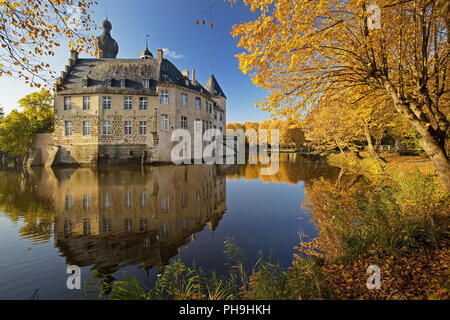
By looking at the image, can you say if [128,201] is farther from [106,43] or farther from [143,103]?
[106,43]

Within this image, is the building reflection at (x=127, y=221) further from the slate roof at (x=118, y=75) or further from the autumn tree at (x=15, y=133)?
the autumn tree at (x=15, y=133)

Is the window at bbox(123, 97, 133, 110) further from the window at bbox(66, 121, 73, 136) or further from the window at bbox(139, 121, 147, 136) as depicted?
the window at bbox(66, 121, 73, 136)

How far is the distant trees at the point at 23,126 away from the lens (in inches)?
854

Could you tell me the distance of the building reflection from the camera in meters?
4.00

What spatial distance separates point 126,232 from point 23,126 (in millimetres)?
28673

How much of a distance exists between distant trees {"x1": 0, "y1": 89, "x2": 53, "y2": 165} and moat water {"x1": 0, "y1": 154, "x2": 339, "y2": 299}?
1981 cm

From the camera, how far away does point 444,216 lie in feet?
14.1

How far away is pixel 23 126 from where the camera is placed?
22469 mm

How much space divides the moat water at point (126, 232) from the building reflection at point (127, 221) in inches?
0.8

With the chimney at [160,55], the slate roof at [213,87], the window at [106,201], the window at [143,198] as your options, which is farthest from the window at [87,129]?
the slate roof at [213,87]

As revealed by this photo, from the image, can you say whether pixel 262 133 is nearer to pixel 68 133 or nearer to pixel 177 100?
pixel 177 100
